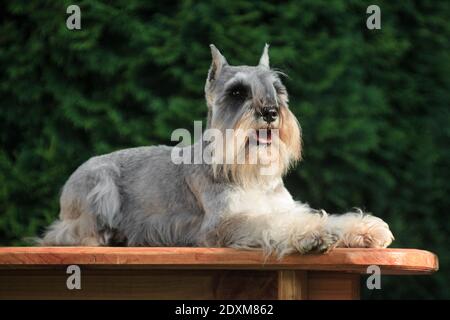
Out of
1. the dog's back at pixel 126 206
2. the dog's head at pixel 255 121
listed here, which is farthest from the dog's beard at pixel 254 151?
the dog's back at pixel 126 206

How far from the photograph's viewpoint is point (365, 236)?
148 inches

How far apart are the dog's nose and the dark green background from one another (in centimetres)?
171

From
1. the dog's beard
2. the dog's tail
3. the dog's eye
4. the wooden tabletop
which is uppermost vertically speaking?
the dog's eye

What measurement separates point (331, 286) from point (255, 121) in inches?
35.1

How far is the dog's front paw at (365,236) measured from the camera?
3742 mm

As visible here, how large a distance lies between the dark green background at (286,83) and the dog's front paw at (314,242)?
2.28 meters

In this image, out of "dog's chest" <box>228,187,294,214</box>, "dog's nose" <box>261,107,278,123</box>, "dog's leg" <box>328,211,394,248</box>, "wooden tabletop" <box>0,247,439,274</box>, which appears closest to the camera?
"wooden tabletop" <box>0,247,439,274</box>

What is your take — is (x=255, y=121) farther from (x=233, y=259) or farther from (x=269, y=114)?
(x=233, y=259)

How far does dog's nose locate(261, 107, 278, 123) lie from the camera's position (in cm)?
391

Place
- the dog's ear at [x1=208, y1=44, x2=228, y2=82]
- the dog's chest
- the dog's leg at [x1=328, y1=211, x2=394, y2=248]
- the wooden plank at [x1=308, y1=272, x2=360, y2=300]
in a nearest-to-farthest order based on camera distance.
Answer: the wooden plank at [x1=308, y1=272, x2=360, y2=300], the dog's leg at [x1=328, y1=211, x2=394, y2=248], the dog's chest, the dog's ear at [x1=208, y1=44, x2=228, y2=82]

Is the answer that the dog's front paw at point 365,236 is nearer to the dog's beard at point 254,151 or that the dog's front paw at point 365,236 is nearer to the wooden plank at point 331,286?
the wooden plank at point 331,286

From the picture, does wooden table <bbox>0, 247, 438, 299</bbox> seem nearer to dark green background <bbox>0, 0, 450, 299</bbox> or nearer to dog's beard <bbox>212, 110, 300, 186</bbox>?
dog's beard <bbox>212, 110, 300, 186</bbox>

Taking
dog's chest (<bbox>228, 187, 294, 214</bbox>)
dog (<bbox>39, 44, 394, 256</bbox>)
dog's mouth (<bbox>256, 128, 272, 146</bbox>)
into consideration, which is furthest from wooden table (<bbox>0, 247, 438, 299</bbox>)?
dog's mouth (<bbox>256, 128, 272, 146</bbox>)

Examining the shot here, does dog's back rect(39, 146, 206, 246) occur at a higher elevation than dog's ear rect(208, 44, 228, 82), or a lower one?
lower
